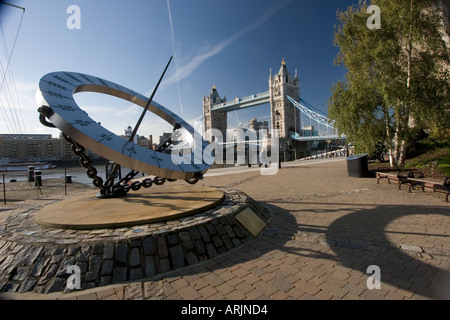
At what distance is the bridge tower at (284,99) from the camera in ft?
217

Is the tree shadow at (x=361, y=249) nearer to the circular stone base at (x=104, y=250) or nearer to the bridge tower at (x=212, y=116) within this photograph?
the circular stone base at (x=104, y=250)

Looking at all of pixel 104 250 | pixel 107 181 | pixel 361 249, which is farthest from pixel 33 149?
pixel 361 249

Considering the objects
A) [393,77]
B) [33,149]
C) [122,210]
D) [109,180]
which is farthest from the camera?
[33,149]

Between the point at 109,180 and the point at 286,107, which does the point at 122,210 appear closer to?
the point at 109,180

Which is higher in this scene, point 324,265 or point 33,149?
point 33,149

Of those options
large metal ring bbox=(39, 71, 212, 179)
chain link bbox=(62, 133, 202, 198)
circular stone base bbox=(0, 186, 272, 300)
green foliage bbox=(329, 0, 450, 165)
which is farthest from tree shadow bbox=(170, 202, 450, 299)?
green foliage bbox=(329, 0, 450, 165)

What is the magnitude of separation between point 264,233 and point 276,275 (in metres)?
1.49

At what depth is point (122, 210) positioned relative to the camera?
437 centimetres

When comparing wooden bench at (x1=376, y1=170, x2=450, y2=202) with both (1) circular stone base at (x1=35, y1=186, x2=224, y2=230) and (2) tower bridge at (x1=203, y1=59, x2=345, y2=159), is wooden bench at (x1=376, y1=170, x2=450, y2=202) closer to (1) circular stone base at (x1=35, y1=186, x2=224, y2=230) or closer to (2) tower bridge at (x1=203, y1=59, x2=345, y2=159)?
(1) circular stone base at (x1=35, y1=186, x2=224, y2=230)

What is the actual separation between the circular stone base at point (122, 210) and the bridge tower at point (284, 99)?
205ft

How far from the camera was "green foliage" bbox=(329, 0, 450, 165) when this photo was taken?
1132 centimetres

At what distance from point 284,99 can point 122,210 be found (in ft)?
228

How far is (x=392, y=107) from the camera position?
11977mm

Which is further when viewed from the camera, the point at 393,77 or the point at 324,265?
the point at 393,77
